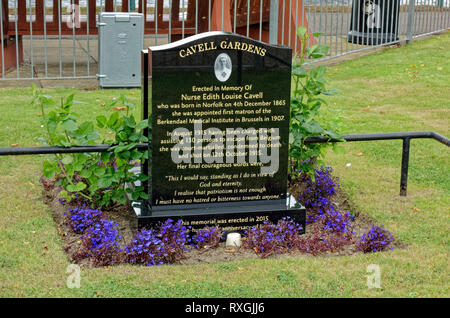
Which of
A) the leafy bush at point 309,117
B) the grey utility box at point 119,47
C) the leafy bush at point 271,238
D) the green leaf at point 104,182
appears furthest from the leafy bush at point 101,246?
the grey utility box at point 119,47

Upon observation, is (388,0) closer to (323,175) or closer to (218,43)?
(323,175)

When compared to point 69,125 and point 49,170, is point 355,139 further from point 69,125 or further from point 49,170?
point 49,170

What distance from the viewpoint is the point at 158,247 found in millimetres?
5461

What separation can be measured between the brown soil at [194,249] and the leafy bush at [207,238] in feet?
0.14

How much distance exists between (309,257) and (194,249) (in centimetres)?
91

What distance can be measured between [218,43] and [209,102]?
1.54 ft

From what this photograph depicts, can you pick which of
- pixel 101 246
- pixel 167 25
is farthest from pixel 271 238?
pixel 167 25

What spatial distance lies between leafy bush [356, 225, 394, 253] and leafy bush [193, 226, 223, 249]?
112 cm

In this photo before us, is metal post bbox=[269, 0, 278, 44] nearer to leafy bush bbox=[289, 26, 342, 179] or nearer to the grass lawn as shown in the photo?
the grass lawn

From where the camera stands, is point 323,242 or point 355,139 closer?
point 323,242

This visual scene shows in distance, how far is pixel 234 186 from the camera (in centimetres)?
617

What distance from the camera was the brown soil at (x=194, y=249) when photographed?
570 cm

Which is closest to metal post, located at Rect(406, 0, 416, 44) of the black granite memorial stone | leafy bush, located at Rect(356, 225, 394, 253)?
the black granite memorial stone

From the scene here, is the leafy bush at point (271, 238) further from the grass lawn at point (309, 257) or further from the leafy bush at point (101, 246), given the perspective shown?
the leafy bush at point (101, 246)
